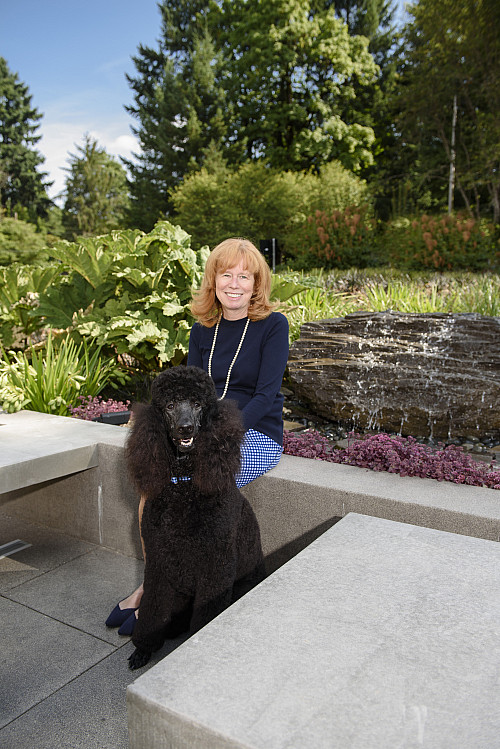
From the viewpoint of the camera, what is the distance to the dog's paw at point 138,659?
208 cm

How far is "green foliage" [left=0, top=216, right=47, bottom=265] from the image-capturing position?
25.0 meters

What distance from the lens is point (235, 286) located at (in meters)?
2.54

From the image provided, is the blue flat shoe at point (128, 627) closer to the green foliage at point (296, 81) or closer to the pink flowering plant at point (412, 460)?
the pink flowering plant at point (412, 460)

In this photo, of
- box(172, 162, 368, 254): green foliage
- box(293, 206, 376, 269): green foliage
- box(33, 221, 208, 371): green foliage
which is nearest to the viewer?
box(33, 221, 208, 371): green foliage

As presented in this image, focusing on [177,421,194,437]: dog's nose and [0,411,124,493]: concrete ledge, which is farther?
[0,411,124,493]: concrete ledge

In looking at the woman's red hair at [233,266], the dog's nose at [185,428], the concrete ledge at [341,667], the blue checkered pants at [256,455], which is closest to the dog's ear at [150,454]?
the dog's nose at [185,428]

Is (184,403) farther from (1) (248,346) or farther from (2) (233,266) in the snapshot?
(2) (233,266)

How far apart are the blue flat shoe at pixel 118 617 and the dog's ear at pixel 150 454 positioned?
0.86 m

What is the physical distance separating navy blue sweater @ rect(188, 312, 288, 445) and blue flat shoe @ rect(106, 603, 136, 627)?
3.37 feet

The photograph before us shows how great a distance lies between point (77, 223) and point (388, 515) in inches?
1431

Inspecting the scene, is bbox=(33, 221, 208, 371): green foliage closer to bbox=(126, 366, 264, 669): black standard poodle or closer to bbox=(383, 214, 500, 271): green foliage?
bbox=(126, 366, 264, 669): black standard poodle

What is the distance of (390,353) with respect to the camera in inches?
154

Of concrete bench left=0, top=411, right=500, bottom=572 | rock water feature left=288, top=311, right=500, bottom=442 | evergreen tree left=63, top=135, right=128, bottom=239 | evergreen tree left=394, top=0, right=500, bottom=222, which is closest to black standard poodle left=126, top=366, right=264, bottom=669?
concrete bench left=0, top=411, right=500, bottom=572

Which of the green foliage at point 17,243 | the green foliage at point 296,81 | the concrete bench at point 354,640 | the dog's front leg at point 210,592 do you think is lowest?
the dog's front leg at point 210,592
